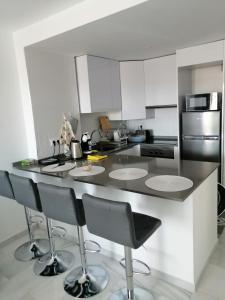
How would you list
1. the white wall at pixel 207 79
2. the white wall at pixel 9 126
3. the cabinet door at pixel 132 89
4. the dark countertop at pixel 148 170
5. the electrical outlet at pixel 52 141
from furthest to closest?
the cabinet door at pixel 132 89 → the white wall at pixel 207 79 → the electrical outlet at pixel 52 141 → the white wall at pixel 9 126 → the dark countertop at pixel 148 170

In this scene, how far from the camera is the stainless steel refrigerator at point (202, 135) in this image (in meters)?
3.12

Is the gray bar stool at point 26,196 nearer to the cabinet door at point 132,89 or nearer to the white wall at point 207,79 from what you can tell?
the cabinet door at point 132,89

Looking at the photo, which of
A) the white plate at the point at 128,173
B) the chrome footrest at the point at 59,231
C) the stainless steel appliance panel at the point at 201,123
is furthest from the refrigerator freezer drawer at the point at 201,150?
the chrome footrest at the point at 59,231

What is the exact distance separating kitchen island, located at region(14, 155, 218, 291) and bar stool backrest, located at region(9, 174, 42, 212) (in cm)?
30

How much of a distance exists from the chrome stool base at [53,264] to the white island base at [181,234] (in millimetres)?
731

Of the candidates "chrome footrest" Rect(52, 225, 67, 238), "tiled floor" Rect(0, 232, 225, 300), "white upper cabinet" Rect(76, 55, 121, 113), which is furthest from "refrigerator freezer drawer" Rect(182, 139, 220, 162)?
"chrome footrest" Rect(52, 225, 67, 238)

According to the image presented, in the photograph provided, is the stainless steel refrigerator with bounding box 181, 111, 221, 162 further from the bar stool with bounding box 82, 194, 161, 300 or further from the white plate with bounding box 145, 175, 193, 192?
the bar stool with bounding box 82, 194, 161, 300

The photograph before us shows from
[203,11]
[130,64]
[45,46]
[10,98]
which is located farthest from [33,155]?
[203,11]

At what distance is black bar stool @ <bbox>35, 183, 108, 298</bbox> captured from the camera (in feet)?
5.88

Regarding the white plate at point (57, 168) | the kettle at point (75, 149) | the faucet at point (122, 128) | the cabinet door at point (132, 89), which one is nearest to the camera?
the white plate at point (57, 168)

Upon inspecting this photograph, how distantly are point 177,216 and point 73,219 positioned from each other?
83 centimetres

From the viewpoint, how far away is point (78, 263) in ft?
7.88

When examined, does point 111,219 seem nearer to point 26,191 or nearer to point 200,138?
point 26,191

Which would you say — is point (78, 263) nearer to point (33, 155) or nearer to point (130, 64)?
point (33, 155)
